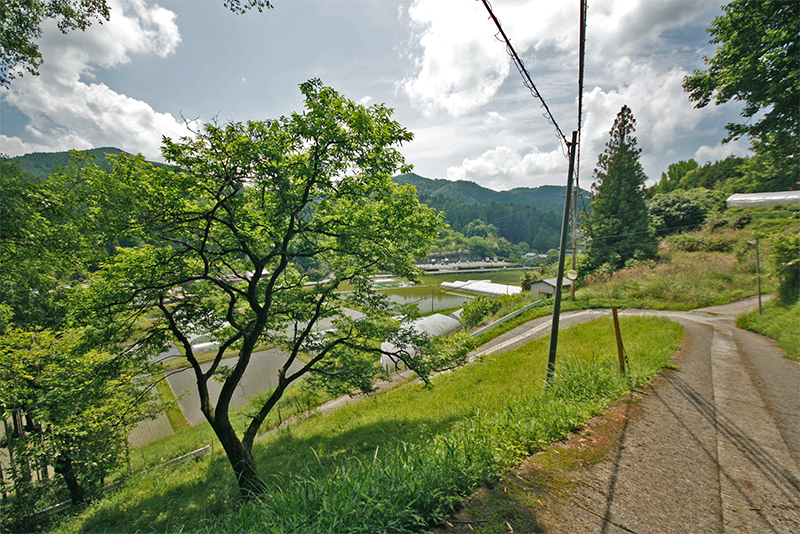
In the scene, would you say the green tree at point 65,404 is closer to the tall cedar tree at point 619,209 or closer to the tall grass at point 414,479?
the tall grass at point 414,479

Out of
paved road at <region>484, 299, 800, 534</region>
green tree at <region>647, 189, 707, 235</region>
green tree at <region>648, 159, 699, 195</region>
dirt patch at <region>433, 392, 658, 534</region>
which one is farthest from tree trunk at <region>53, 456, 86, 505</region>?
green tree at <region>648, 159, 699, 195</region>

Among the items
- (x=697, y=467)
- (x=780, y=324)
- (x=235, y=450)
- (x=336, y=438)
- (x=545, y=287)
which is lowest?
(x=336, y=438)

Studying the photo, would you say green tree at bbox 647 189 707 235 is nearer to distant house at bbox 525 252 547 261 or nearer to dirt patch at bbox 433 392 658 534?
dirt patch at bbox 433 392 658 534

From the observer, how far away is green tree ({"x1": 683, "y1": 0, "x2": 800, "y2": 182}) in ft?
31.8

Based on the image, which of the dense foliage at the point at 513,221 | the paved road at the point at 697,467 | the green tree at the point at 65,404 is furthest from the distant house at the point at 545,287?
the dense foliage at the point at 513,221

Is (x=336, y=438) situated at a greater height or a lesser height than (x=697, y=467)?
lesser

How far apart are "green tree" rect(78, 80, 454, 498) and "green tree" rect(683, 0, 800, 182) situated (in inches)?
499

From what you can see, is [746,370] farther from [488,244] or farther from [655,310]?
[488,244]

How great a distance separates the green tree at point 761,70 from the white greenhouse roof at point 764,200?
54.9ft

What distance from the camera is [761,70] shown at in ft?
33.3

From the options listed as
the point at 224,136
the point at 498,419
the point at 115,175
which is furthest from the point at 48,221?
the point at 498,419

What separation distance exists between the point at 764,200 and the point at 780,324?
24263 mm

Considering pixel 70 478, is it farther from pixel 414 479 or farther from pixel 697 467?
pixel 697 467

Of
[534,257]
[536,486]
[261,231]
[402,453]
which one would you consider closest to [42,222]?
[261,231]
